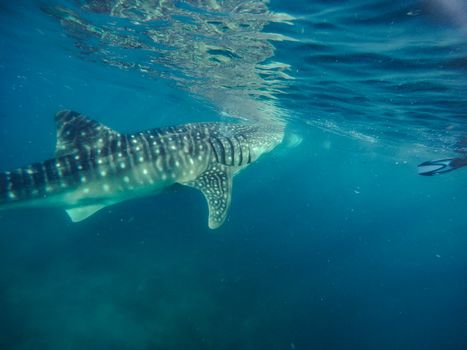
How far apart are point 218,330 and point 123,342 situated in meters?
3.38

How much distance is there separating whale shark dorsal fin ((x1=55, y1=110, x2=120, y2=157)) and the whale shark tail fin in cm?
845

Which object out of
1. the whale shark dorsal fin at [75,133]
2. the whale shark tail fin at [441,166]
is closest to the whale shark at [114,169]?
the whale shark dorsal fin at [75,133]

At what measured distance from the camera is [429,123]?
617 inches

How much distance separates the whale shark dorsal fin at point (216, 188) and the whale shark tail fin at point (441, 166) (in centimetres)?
545

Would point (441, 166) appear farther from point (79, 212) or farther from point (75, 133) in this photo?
point (79, 212)

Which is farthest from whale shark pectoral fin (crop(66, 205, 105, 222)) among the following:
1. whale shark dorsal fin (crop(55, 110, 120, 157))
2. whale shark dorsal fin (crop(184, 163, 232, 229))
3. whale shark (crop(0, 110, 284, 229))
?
whale shark dorsal fin (crop(184, 163, 232, 229))

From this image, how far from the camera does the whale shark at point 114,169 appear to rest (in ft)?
19.4

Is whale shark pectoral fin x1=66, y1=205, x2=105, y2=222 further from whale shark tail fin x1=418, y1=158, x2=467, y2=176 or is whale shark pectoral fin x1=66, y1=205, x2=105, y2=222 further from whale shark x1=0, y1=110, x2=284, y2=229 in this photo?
whale shark tail fin x1=418, y1=158, x2=467, y2=176

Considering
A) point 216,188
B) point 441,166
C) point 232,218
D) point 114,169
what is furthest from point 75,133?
point 232,218

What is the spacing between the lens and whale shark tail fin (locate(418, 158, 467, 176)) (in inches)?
297

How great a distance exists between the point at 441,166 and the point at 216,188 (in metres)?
5.98

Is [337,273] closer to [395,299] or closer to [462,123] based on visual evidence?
[395,299]

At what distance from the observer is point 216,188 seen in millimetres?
7645

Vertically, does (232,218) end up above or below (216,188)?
below
